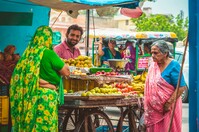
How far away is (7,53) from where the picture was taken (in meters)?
8.34

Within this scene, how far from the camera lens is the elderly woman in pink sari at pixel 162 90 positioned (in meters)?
6.57

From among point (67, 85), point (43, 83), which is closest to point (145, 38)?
point (67, 85)

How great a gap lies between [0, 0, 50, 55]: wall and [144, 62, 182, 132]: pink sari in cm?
321

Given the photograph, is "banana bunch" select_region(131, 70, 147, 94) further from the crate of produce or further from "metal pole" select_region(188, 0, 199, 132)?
"metal pole" select_region(188, 0, 199, 132)

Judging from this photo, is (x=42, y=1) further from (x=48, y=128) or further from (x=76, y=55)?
(x=48, y=128)

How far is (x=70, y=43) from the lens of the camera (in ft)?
28.9

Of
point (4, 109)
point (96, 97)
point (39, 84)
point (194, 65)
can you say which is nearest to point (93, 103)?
point (96, 97)

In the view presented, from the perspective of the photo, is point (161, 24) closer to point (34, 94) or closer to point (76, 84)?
point (76, 84)

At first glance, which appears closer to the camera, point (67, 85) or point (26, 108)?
point (26, 108)

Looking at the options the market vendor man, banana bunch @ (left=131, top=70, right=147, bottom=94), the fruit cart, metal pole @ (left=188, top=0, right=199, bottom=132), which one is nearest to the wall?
the market vendor man

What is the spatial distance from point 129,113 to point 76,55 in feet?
6.12

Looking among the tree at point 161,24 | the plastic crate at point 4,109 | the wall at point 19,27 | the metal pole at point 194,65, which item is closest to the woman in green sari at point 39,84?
the plastic crate at point 4,109

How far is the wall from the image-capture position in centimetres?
880

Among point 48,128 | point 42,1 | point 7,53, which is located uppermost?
point 42,1
